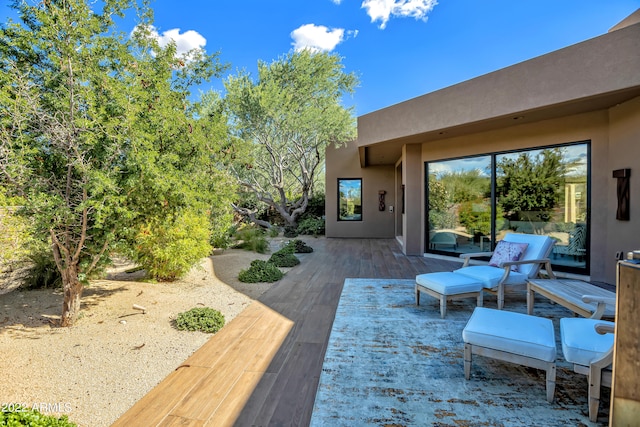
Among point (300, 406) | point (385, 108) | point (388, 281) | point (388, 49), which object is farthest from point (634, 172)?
point (388, 49)

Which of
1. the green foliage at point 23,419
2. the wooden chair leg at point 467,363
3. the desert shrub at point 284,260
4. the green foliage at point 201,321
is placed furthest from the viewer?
the desert shrub at point 284,260

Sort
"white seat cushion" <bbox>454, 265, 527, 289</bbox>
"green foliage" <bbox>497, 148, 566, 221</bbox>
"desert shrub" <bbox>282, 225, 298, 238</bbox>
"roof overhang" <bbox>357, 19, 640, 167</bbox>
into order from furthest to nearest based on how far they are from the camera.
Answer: "desert shrub" <bbox>282, 225, 298, 238</bbox>
"green foliage" <bbox>497, 148, 566, 221</bbox>
"roof overhang" <bbox>357, 19, 640, 167</bbox>
"white seat cushion" <bbox>454, 265, 527, 289</bbox>

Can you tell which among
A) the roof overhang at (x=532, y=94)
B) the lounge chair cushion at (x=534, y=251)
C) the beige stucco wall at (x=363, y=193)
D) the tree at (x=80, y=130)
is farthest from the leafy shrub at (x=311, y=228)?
the tree at (x=80, y=130)

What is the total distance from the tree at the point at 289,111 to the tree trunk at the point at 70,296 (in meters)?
6.85

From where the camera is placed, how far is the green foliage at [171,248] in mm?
4922

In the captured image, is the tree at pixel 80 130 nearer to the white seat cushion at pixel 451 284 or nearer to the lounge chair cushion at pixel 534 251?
the white seat cushion at pixel 451 284

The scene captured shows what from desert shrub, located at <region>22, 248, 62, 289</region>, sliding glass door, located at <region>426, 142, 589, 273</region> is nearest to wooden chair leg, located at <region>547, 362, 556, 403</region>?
sliding glass door, located at <region>426, 142, 589, 273</region>

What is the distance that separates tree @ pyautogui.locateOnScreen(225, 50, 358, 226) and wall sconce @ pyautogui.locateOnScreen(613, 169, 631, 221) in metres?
8.19

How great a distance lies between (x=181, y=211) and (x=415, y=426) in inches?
131

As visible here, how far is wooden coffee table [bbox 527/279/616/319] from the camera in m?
2.80

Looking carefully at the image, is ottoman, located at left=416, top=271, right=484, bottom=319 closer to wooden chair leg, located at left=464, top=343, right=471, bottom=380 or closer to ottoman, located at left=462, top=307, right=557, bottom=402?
ottoman, located at left=462, top=307, right=557, bottom=402

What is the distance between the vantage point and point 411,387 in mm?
2393

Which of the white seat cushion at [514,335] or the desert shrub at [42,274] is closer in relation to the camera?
the white seat cushion at [514,335]

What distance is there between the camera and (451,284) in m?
3.79
